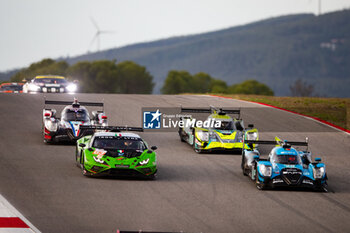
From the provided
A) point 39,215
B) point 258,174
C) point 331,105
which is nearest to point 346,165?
point 258,174

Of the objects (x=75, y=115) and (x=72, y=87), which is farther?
(x=72, y=87)

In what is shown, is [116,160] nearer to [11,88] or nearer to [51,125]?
[51,125]

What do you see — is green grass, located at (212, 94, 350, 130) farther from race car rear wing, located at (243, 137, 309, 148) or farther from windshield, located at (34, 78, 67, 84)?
race car rear wing, located at (243, 137, 309, 148)

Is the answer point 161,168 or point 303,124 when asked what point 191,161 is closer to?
point 161,168

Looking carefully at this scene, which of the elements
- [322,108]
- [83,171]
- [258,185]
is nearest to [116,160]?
[83,171]

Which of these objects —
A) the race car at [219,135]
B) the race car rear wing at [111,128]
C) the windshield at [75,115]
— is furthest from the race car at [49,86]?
the race car at [219,135]

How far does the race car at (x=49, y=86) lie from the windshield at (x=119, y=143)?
951 inches

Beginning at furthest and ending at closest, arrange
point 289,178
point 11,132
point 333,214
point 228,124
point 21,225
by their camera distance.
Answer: point 11,132, point 228,124, point 289,178, point 333,214, point 21,225

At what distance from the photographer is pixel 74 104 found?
26.8 meters

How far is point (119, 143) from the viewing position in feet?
66.3

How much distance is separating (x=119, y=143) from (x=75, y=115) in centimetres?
658

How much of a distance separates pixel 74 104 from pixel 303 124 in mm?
13387

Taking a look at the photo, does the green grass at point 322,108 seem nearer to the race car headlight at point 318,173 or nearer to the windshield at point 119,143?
the race car headlight at point 318,173

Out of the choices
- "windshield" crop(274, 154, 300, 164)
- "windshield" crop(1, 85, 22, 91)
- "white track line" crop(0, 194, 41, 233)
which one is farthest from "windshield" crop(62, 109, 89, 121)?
"windshield" crop(1, 85, 22, 91)
